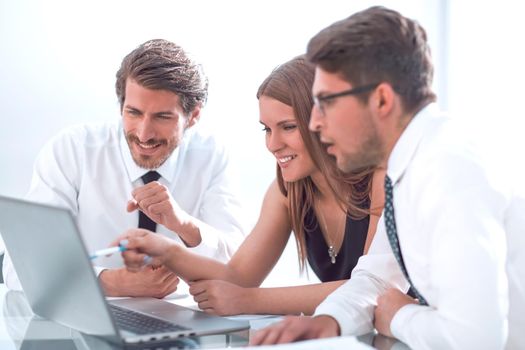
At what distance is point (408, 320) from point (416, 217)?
0.20 metres

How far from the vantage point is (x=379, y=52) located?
5.35ft

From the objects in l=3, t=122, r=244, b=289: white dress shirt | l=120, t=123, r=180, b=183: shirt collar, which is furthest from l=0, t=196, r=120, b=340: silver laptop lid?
l=120, t=123, r=180, b=183: shirt collar

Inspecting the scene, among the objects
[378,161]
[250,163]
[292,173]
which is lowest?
[250,163]

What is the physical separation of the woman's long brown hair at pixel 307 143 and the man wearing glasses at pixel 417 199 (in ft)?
2.05

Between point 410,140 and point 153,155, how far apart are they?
1.53m

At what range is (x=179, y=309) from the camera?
78.7 inches

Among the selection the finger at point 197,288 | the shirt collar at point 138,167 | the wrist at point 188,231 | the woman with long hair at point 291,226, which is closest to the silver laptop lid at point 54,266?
the woman with long hair at point 291,226

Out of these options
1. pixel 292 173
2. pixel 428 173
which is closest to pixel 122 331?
pixel 428 173

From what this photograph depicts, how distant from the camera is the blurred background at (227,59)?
4074 millimetres

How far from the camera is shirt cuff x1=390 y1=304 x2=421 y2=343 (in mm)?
1643

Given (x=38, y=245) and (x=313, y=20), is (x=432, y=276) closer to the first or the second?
(x=38, y=245)

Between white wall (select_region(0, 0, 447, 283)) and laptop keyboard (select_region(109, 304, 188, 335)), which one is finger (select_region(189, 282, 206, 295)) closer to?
laptop keyboard (select_region(109, 304, 188, 335))

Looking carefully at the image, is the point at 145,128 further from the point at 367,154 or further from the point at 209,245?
the point at 367,154

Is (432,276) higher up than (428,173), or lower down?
lower down
